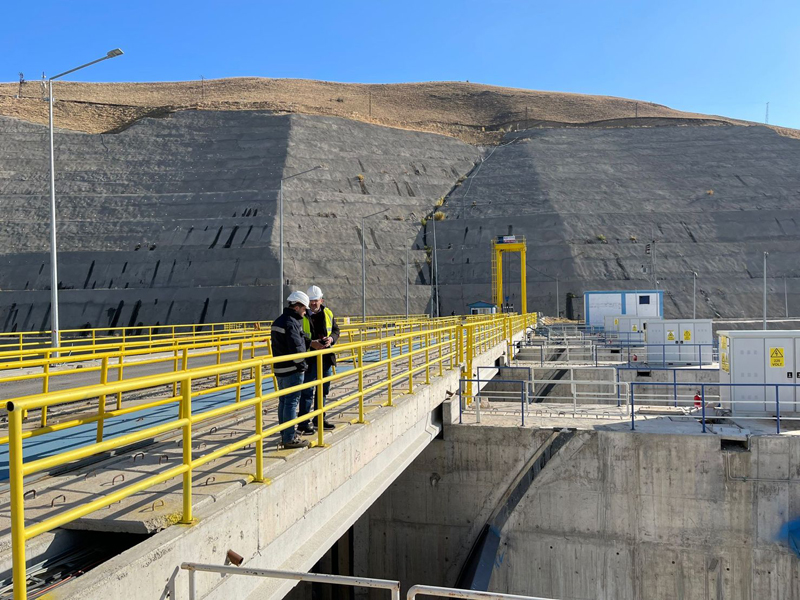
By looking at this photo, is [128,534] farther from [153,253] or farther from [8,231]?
[8,231]

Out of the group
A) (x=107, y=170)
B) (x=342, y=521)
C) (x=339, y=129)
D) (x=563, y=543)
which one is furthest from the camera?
(x=339, y=129)

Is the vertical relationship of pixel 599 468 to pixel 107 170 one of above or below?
below

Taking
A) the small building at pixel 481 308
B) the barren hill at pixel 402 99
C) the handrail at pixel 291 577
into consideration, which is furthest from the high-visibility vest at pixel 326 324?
the barren hill at pixel 402 99

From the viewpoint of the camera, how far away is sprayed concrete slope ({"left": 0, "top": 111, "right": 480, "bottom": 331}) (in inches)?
1941

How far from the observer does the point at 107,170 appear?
6425cm

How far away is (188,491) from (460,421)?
30.3ft

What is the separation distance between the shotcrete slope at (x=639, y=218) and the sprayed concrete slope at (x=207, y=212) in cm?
553

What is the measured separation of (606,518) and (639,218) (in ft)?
168

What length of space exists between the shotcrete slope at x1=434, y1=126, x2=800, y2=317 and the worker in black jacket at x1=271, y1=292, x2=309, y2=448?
46810 millimetres

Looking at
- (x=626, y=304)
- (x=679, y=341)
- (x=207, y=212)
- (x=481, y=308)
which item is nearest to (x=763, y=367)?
(x=679, y=341)

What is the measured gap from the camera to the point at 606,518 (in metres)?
12.2

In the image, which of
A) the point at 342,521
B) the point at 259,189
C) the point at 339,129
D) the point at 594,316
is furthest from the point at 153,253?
the point at 342,521

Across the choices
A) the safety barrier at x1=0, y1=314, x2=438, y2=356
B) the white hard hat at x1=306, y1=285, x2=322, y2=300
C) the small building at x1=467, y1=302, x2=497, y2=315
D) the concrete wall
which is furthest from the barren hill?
the white hard hat at x1=306, y1=285, x2=322, y2=300

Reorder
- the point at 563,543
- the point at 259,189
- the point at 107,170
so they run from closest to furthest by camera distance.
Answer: the point at 563,543 < the point at 259,189 < the point at 107,170
